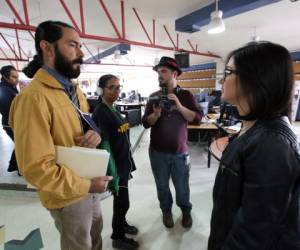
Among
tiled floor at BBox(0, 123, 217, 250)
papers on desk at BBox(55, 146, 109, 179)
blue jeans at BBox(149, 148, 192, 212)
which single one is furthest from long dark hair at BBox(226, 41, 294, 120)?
tiled floor at BBox(0, 123, 217, 250)

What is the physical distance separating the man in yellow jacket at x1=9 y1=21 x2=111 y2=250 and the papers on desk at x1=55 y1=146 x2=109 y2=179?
0.04m

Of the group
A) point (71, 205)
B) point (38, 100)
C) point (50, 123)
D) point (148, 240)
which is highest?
point (38, 100)

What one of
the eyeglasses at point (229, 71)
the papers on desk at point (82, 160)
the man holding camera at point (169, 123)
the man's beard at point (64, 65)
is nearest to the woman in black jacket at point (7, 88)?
the man holding camera at point (169, 123)

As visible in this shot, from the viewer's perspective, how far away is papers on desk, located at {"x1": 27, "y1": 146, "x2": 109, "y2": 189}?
932 millimetres

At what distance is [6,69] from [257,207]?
330 cm

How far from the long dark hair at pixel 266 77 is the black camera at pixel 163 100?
108cm

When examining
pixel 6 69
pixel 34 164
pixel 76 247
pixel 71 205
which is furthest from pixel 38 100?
pixel 6 69

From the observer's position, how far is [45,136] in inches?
34.1

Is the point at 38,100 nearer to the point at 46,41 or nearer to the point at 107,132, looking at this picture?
the point at 46,41

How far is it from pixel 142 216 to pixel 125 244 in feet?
1.60

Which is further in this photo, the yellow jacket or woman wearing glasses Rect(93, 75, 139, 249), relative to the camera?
woman wearing glasses Rect(93, 75, 139, 249)

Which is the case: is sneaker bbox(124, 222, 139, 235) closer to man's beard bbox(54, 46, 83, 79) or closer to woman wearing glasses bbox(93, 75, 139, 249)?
woman wearing glasses bbox(93, 75, 139, 249)

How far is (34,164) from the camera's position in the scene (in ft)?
2.72

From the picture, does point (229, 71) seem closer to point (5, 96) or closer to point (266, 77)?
point (266, 77)
